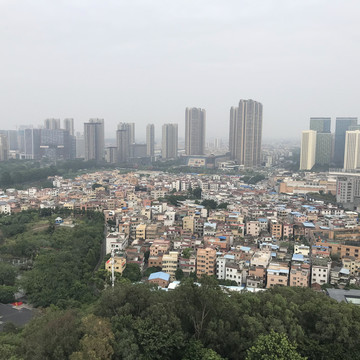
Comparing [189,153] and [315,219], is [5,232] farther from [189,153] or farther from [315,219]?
[189,153]

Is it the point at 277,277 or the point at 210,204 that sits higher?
the point at 210,204

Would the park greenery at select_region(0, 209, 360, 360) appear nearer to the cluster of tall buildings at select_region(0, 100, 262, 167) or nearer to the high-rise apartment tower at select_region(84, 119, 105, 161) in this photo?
the cluster of tall buildings at select_region(0, 100, 262, 167)

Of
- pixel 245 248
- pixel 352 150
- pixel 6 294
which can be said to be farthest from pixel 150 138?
pixel 6 294

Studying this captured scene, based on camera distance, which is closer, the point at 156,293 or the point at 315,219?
the point at 156,293

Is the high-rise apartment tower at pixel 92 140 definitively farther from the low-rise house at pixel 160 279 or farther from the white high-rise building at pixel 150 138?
the low-rise house at pixel 160 279

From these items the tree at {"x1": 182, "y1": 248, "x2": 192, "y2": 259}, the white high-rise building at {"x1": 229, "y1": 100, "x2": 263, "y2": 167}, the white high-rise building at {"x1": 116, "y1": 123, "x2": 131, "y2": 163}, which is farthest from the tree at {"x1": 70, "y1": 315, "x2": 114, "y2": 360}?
the white high-rise building at {"x1": 116, "y1": 123, "x2": 131, "y2": 163}

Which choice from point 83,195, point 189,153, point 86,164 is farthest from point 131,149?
point 83,195

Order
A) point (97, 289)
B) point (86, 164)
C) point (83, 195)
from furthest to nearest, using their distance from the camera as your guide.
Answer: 1. point (86, 164)
2. point (83, 195)
3. point (97, 289)

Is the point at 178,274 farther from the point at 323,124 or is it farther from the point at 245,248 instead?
the point at 323,124
